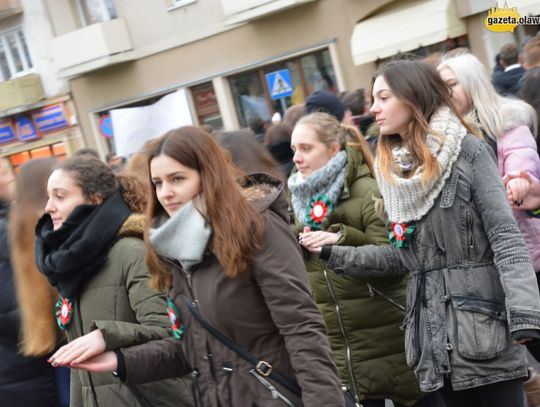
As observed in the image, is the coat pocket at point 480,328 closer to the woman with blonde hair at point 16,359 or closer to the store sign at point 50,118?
the woman with blonde hair at point 16,359

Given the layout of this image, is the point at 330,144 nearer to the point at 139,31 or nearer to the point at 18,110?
the point at 139,31

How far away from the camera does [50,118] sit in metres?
24.7

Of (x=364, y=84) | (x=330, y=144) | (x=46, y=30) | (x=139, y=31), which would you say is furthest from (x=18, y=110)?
(x=330, y=144)

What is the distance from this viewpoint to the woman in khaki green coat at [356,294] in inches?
177

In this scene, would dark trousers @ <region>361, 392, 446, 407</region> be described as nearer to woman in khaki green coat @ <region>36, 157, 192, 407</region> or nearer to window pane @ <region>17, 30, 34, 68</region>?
woman in khaki green coat @ <region>36, 157, 192, 407</region>

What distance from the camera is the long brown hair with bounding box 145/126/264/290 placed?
306 cm

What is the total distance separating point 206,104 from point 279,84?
2.40 metres

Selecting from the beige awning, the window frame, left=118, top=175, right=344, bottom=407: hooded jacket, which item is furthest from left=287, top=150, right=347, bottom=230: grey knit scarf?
the window frame

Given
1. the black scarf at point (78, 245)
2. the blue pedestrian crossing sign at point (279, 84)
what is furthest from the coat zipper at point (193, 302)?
the blue pedestrian crossing sign at point (279, 84)

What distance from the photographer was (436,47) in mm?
17891

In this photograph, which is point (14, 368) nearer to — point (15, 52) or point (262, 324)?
point (262, 324)

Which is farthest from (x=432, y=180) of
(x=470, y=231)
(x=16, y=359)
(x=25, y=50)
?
(x=25, y=50)

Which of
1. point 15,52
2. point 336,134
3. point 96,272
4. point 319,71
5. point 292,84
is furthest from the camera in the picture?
point 15,52

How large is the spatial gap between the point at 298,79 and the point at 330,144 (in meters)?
15.4
